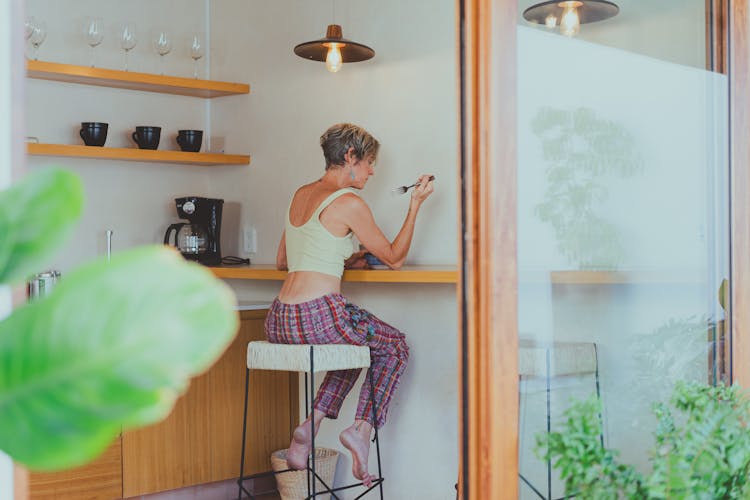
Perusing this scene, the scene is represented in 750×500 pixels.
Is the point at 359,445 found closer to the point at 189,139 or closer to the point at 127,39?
the point at 189,139

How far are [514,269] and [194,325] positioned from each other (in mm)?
1192

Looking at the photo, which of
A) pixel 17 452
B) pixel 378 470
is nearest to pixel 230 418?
pixel 378 470

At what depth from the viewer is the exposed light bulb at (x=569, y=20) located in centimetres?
185

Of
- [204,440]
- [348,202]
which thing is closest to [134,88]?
[348,202]

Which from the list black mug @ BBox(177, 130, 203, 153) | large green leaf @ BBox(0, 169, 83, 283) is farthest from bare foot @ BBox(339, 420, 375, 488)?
large green leaf @ BBox(0, 169, 83, 283)

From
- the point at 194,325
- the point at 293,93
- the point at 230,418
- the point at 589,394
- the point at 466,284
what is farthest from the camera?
the point at 293,93

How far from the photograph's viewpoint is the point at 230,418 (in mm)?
3889

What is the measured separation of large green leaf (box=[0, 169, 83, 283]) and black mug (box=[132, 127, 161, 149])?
3776mm

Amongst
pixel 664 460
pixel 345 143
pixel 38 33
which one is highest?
pixel 38 33

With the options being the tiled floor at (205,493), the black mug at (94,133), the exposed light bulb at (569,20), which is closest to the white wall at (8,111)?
the exposed light bulb at (569,20)

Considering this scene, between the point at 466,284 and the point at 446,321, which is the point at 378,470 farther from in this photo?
the point at 466,284

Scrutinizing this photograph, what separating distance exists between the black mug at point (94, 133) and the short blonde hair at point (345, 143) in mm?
1154

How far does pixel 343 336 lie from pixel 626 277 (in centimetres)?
148

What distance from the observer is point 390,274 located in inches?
127
